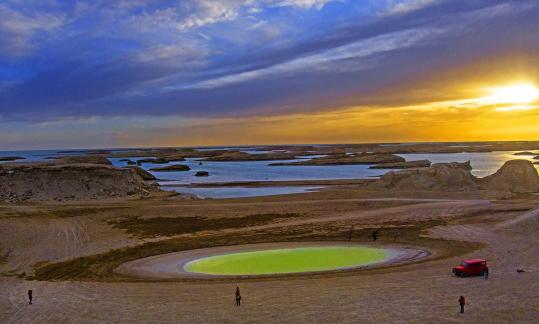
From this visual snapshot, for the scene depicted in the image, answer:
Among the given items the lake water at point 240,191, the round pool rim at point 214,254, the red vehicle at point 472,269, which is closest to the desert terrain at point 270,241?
the red vehicle at point 472,269

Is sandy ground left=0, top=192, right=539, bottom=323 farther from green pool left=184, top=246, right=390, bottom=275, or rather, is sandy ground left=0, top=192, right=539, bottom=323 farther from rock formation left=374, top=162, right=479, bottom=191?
rock formation left=374, top=162, right=479, bottom=191

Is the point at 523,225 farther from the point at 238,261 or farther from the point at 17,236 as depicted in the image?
the point at 17,236

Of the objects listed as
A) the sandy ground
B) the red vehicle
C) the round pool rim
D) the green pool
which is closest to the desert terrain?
the sandy ground

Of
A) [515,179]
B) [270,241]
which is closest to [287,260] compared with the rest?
[270,241]

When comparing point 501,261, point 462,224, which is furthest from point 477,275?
point 462,224

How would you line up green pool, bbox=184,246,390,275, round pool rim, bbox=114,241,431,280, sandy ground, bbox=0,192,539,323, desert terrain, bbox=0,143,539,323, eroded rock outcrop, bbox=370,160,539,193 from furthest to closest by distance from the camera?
eroded rock outcrop, bbox=370,160,539,193, green pool, bbox=184,246,390,275, round pool rim, bbox=114,241,431,280, desert terrain, bbox=0,143,539,323, sandy ground, bbox=0,192,539,323

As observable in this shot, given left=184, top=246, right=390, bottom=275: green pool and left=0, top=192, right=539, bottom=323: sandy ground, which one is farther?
left=184, top=246, right=390, bottom=275: green pool

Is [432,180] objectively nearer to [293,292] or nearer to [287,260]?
[287,260]
